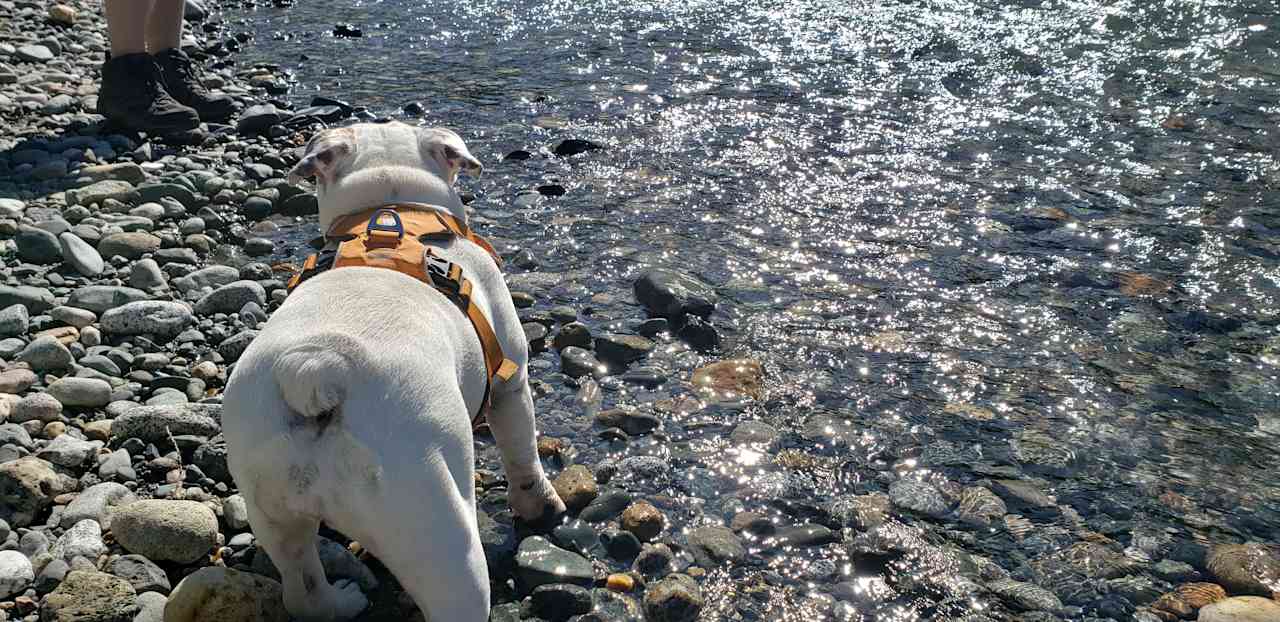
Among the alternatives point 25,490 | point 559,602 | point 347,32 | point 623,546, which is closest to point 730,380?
point 623,546

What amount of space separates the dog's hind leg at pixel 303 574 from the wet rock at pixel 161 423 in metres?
1.36

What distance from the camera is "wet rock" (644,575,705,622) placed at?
415 cm

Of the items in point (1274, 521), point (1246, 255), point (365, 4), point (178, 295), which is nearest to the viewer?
point (1274, 521)

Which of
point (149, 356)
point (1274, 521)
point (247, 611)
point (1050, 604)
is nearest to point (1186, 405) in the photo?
point (1274, 521)

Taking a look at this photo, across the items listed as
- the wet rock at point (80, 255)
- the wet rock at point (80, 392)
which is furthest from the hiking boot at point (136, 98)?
the wet rock at point (80, 392)

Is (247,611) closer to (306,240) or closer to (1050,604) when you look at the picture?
(1050,604)

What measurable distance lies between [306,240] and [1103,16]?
9.78m

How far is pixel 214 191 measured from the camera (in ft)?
27.0

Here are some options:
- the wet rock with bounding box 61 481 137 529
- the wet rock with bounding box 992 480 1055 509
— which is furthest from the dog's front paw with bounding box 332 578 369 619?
the wet rock with bounding box 992 480 1055 509

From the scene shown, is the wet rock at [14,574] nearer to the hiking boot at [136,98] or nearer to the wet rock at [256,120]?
the hiking boot at [136,98]

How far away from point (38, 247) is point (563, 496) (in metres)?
3.99

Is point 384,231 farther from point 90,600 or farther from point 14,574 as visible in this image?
point 14,574

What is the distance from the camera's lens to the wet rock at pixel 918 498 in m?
4.83

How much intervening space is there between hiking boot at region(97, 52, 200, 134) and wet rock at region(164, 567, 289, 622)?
6387mm
